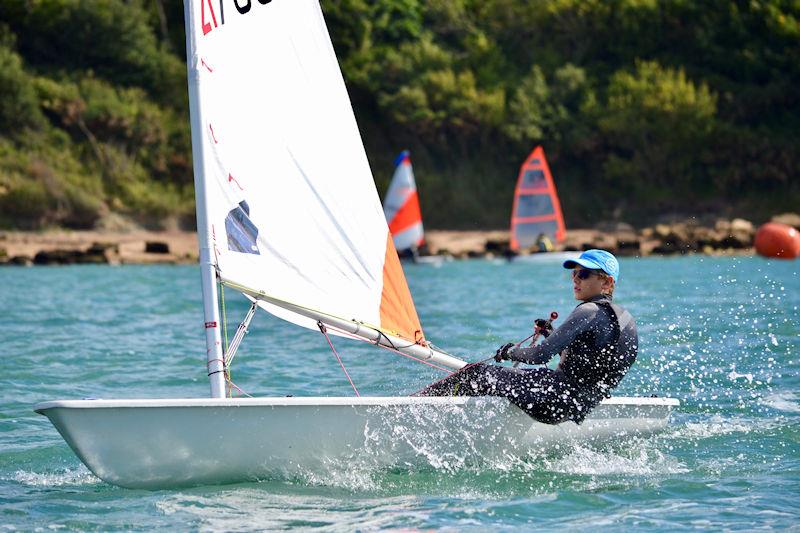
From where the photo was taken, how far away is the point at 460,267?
25.7 meters

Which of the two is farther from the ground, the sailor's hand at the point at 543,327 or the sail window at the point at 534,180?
the sail window at the point at 534,180

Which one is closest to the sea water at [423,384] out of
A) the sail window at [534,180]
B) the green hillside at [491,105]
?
the sail window at [534,180]

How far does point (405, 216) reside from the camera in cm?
2822

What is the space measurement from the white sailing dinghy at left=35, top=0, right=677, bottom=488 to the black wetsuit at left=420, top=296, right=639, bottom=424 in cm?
11

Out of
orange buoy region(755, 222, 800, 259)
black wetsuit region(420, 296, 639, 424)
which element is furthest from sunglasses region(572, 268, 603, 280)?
orange buoy region(755, 222, 800, 259)

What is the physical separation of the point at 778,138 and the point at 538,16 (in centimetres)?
881

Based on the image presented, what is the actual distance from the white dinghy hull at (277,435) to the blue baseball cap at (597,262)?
2.56 feet

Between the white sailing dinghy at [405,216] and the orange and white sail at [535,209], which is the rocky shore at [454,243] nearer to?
the orange and white sail at [535,209]

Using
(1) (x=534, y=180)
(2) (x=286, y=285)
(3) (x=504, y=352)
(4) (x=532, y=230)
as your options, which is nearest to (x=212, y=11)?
(2) (x=286, y=285)

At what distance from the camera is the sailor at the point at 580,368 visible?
5.61m

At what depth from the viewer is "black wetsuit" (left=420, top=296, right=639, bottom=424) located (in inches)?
221

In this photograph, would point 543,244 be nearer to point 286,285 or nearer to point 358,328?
point 358,328

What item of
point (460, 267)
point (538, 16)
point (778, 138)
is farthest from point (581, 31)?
point (460, 267)

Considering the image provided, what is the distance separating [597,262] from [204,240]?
192cm
